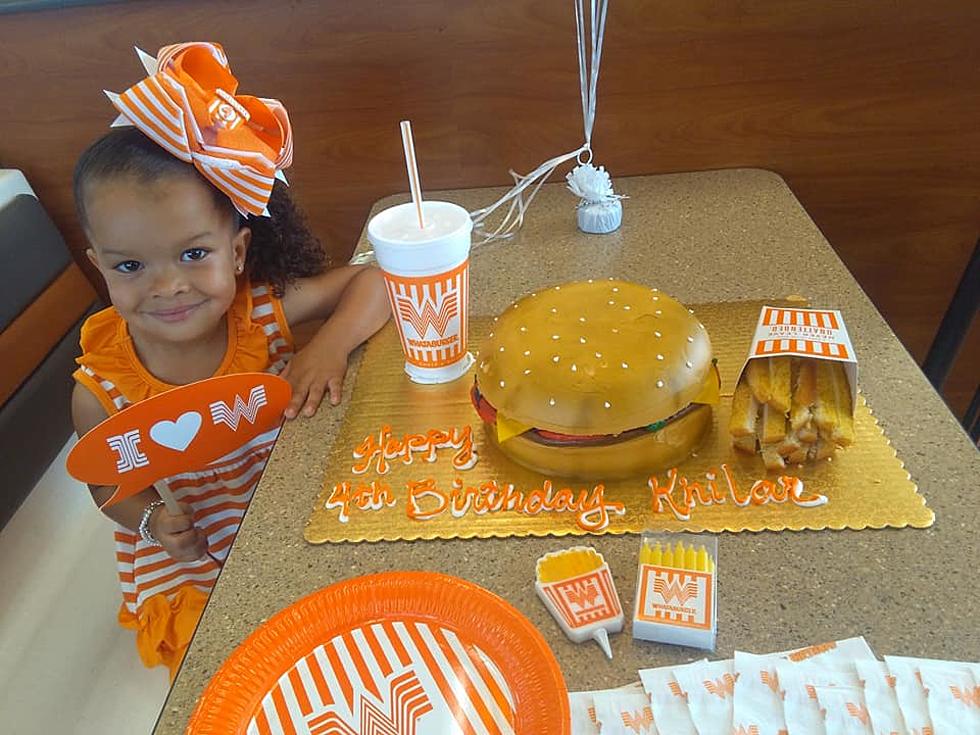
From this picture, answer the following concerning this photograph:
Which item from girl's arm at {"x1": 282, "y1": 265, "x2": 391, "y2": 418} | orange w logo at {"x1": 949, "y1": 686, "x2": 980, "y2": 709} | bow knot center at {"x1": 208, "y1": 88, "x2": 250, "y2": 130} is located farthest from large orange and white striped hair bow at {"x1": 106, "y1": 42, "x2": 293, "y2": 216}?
orange w logo at {"x1": 949, "y1": 686, "x2": 980, "y2": 709}

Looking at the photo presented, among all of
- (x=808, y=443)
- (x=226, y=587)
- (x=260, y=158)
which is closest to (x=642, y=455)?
(x=808, y=443)

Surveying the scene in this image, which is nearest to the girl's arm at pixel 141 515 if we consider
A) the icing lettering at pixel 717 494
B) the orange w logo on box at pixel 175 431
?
the orange w logo on box at pixel 175 431

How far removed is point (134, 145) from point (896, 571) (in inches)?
39.8

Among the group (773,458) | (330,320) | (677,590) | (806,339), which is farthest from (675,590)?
(330,320)

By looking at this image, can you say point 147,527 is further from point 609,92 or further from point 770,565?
point 609,92

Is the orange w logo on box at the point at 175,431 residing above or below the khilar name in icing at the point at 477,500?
above

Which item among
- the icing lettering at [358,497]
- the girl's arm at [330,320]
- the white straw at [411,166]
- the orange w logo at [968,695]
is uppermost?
the white straw at [411,166]

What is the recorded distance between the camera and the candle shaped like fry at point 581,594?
0.62m

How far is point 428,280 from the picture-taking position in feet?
2.87

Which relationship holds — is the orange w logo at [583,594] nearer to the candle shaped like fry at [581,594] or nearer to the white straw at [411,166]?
the candle shaped like fry at [581,594]

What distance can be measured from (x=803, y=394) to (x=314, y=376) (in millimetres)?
619

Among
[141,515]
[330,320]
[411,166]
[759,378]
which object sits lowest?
[141,515]

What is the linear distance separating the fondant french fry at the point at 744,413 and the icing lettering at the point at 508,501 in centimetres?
15

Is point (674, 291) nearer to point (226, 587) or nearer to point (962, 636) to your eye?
point (962, 636)
